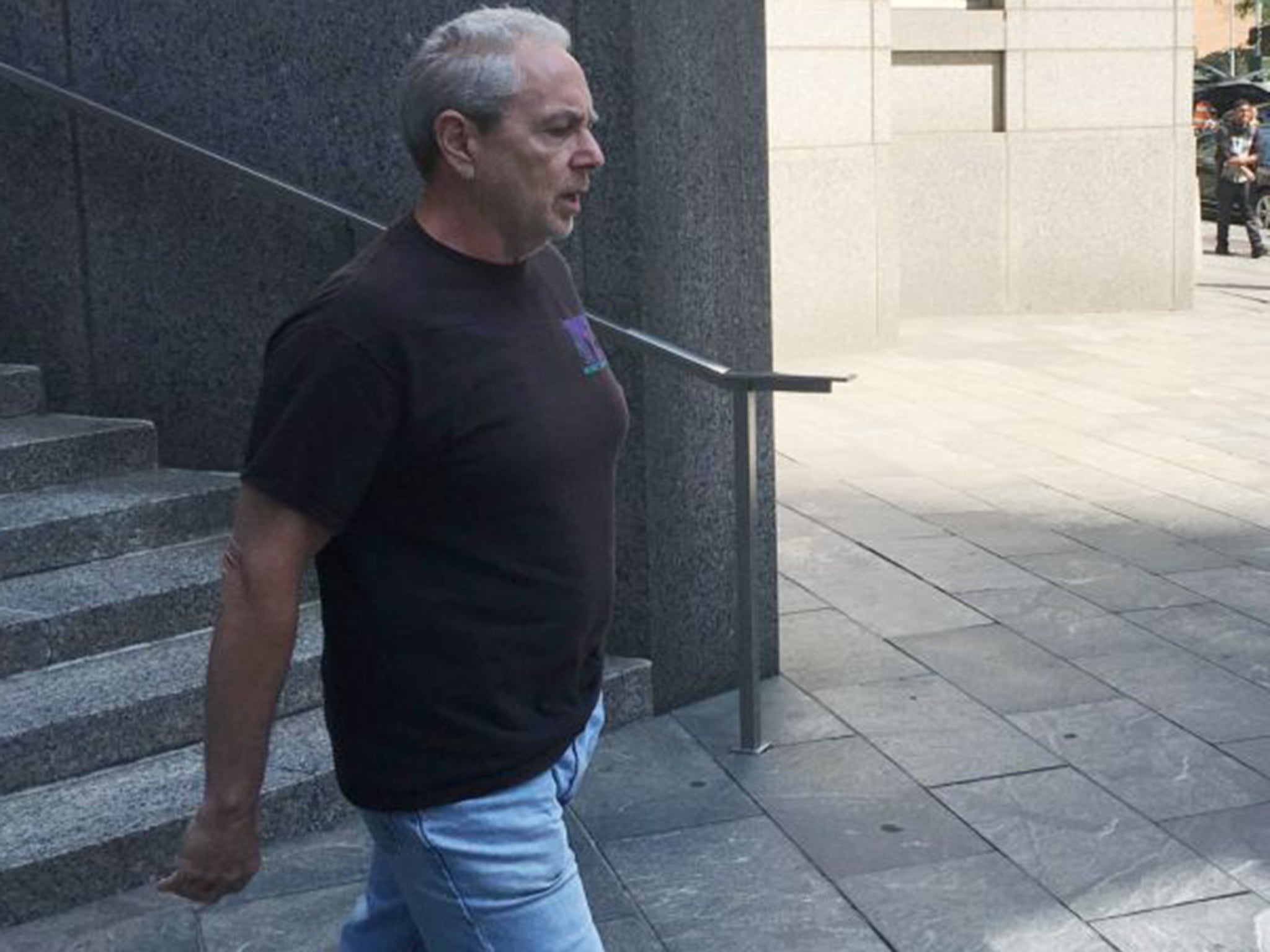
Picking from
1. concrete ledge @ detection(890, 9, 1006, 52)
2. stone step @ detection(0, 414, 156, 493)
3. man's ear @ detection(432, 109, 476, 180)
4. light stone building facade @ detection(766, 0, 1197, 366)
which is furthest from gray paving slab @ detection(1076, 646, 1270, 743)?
concrete ledge @ detection(890, 9, 1006, 52)

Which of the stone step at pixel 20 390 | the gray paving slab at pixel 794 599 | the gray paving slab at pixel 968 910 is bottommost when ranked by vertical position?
the gray paving slab at pixel 968 910

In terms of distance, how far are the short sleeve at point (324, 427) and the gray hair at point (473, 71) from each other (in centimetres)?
36

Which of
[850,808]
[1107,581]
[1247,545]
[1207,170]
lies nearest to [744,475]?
[850,808]

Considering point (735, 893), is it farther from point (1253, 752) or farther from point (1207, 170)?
point (1207, 170)

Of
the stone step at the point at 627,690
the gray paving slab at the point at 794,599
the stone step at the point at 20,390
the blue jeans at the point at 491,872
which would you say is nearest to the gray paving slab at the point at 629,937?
the stone step at the point at 627,690

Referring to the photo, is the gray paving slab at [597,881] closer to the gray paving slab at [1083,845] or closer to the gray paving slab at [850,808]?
the gray paving slab at [850,808]

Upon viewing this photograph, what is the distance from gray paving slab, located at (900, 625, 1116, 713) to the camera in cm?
586

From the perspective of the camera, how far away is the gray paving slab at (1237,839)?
4.52 m

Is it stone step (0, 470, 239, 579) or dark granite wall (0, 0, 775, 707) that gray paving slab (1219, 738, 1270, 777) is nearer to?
dark granite wall (0, 0, 775, 707)

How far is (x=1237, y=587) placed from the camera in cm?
714

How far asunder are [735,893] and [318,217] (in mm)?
2530

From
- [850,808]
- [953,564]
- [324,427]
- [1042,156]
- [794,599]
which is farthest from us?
[1042,156]

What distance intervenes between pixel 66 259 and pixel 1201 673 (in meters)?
3.70

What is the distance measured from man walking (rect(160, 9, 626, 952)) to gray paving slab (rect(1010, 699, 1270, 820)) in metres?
2.69
